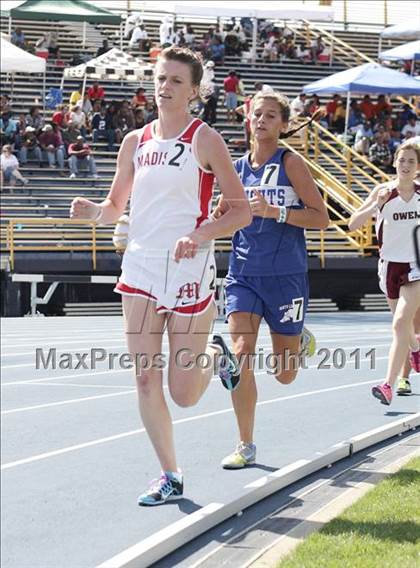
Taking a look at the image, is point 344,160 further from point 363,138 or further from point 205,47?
point 205,47

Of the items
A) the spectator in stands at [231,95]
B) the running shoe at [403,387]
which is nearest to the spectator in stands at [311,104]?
the spectator in stands at [231,95]

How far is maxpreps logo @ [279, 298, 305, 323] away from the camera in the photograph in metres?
5.84

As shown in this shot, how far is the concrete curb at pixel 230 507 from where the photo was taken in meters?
4.03

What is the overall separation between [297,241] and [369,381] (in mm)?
4536

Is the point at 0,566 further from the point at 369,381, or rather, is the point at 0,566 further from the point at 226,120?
the point at 226,120

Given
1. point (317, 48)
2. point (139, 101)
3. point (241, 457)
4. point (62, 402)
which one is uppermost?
point (317, 48)

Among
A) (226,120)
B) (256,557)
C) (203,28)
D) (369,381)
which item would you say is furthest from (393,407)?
(203,28)

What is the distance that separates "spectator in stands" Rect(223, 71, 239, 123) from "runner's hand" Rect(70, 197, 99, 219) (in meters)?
22.6

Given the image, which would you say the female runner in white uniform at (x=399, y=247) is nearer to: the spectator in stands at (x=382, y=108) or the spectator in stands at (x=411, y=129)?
the spectator in stands at (x=411, y=129)

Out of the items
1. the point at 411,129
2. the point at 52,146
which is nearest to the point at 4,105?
the point at 52,146

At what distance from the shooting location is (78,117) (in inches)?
958

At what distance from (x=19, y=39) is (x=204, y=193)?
26.5m

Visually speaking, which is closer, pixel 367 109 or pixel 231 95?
pixel 231 95

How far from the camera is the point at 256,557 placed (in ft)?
14.6
